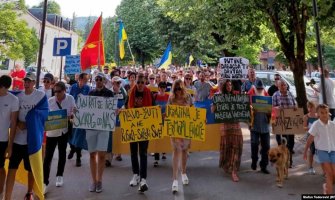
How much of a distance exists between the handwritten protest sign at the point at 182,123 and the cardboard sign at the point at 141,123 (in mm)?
172

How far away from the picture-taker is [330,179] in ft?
18.7

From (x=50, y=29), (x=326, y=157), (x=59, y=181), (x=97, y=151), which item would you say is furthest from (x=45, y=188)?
(x=50, y=29)

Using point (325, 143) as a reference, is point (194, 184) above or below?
below

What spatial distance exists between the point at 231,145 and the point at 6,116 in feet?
13.8

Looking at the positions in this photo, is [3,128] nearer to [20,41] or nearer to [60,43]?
[60,43]

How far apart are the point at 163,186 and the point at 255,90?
3144mm

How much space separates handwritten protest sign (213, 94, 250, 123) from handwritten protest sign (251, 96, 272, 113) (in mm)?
356

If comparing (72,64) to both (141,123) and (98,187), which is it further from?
(98,187)

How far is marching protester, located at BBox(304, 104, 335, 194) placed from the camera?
5.73 metres

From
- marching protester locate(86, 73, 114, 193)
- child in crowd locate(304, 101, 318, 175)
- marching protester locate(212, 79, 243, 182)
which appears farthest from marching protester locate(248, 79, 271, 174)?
marching protester locate(86, 73, 114, 193)

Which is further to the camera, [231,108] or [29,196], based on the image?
[231,108]

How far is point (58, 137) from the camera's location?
21.8 ft

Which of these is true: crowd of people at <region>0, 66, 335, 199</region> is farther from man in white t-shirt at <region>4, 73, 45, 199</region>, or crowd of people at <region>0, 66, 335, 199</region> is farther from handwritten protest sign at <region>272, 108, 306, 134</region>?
handwritten protest sign at <region>272, 108, 306, 134</region>

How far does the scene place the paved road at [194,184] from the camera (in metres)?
6.32
